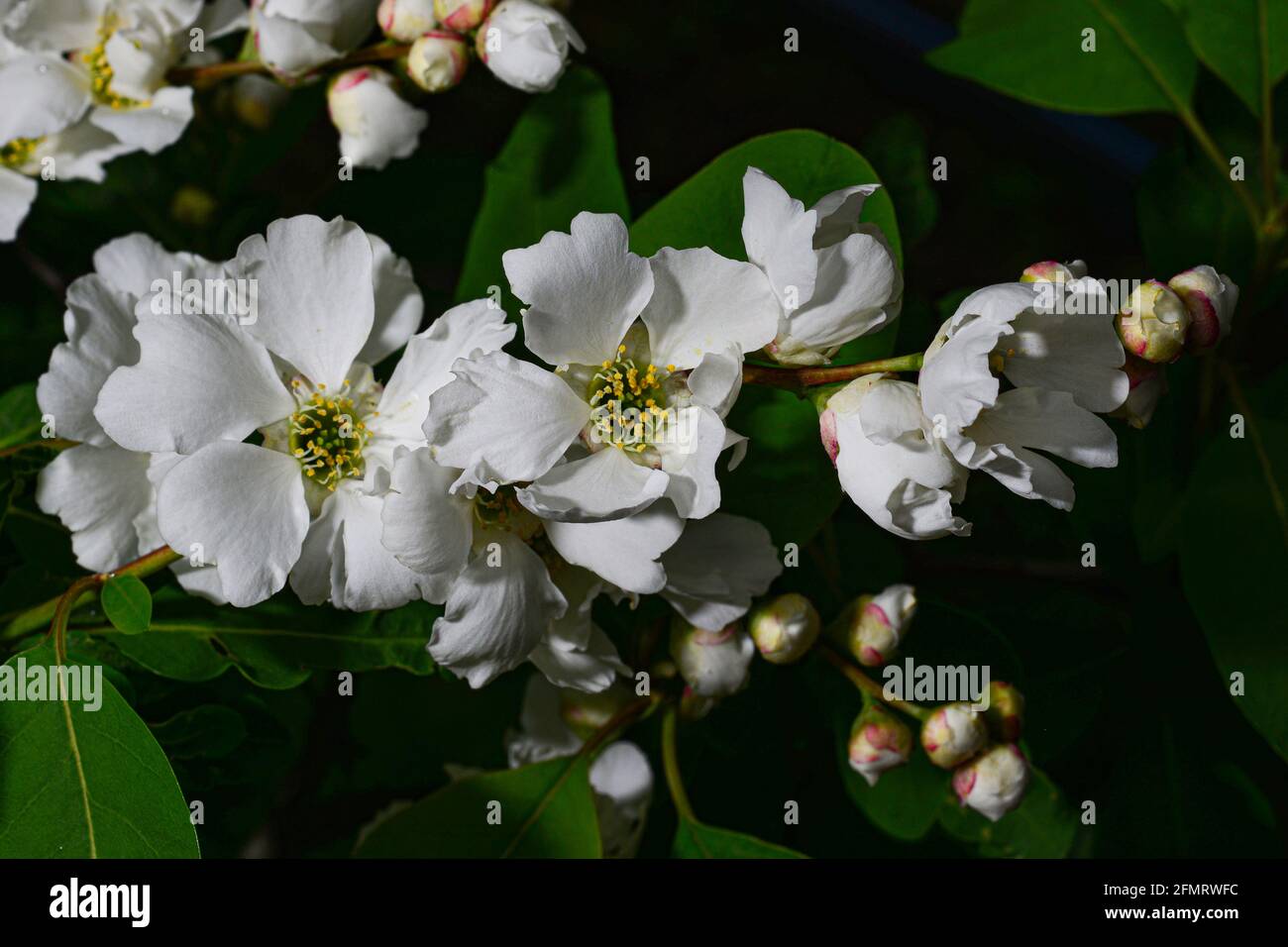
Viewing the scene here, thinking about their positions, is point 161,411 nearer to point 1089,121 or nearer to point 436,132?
point 436,132

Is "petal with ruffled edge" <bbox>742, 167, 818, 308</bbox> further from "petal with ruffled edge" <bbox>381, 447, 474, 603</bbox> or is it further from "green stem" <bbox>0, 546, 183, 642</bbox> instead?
"green stem" <bbox>0, 546, 183, 642</bbox>

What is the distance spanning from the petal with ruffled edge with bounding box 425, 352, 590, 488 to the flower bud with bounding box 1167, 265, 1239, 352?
44 centimetres

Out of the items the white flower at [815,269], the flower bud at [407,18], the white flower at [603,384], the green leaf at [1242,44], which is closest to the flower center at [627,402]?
the white flower at [603,384]

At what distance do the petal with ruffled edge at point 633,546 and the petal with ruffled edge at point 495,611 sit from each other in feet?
0.17

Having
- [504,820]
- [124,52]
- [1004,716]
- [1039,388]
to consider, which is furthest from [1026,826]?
[124,52]

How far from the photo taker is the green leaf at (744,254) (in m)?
1.08

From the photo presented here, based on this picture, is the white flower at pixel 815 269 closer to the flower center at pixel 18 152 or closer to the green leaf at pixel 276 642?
the green leaf at pixel 276 642

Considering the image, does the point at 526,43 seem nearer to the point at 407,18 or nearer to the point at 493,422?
the point at 407,18

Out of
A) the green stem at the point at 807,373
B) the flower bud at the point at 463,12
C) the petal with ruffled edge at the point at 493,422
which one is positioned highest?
the flower bud at the point at 463,12

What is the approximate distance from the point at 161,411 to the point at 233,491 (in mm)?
80

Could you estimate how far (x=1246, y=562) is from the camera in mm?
1234

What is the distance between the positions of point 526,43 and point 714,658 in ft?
1.80

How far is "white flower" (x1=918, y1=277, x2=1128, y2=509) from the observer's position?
0.78 metres

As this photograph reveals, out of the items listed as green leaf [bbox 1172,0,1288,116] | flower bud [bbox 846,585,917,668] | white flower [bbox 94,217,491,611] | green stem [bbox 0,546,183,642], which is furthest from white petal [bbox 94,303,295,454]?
green leaf [bbox 1172,0,1288,116]
